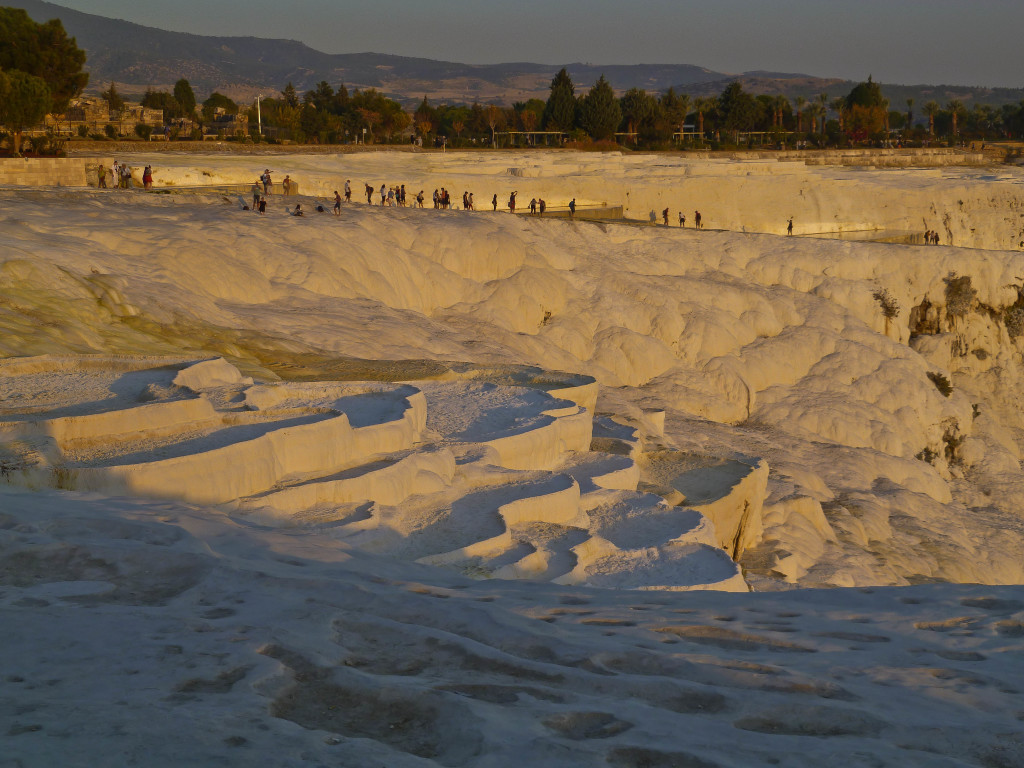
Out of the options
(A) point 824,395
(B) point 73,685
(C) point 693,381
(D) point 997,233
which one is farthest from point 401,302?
(D) point 997,233

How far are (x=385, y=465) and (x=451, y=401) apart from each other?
284cm

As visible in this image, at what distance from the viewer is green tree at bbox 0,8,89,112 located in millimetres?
32625

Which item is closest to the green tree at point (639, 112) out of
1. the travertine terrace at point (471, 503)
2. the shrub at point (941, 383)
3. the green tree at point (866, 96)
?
the green tree at point (866, 96)

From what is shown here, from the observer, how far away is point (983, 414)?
25375 millimetres

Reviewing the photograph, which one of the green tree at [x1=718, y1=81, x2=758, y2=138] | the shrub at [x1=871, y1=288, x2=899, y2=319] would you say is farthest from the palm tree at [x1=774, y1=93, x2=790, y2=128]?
the shrub at [x1=871, y1=288, x2=899, y2=319]

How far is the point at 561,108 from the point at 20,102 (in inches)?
1551

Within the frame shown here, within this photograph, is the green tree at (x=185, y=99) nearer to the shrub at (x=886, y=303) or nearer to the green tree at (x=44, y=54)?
the green tree at (x=44, y=54)

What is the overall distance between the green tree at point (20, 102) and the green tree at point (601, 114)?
3555cm

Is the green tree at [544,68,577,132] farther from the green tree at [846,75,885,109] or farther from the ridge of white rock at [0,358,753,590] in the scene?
the ridge of white rock at [0,358,753,590]

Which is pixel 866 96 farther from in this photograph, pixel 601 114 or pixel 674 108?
pixel 601 114

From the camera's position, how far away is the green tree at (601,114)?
57688 millimetres

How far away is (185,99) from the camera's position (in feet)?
233

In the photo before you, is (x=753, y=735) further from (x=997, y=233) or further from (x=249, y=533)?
(x=997, y=233)

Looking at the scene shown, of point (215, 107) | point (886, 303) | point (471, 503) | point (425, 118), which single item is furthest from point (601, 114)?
point (471, 503)
